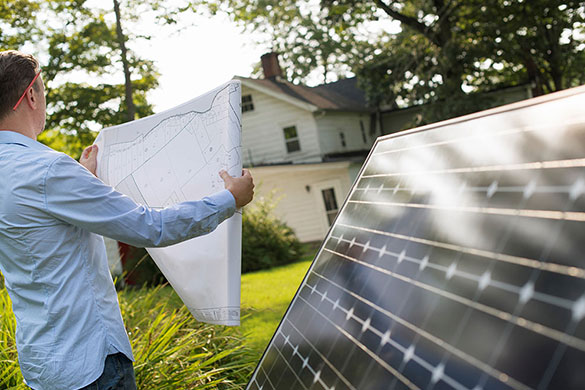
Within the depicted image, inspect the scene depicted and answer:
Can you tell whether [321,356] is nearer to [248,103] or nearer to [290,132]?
[290,132]

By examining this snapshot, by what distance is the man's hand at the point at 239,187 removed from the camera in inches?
100.0

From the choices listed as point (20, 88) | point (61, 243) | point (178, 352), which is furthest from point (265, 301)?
point (20, 88)

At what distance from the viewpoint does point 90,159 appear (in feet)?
11.2

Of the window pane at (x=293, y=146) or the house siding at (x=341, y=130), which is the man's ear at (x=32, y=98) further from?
the window pane at (x=293, y=146)

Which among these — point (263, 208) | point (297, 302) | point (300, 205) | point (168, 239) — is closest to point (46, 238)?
point (168, 239)

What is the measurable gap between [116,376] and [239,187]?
3.13 feet

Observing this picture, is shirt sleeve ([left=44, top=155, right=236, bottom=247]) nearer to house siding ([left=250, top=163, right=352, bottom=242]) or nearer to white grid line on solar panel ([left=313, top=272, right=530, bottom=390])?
white grid line on solar panel ([left=313, top=272, right=530, bottom=390])

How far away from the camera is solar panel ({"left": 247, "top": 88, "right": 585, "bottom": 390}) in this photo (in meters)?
1.04

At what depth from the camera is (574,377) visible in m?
0.92

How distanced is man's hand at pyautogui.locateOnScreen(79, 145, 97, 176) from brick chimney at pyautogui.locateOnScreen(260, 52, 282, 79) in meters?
25.9

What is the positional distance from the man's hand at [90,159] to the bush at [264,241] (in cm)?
1280

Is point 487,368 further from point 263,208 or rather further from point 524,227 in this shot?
point 263,208

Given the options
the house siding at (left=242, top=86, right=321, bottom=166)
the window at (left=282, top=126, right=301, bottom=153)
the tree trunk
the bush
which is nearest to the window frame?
the window at (left=282, top=126, right=301, bottom=153)

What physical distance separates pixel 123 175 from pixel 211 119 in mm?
682
